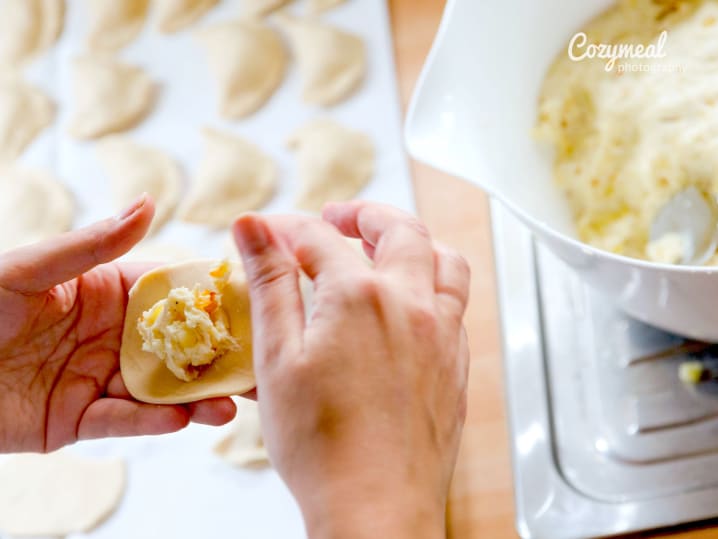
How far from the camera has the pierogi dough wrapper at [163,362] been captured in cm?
76

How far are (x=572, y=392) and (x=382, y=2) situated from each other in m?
0.66

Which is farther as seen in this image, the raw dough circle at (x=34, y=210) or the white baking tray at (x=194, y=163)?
the raw dough circle at (x=34, y=210)

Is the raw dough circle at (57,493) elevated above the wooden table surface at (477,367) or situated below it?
below

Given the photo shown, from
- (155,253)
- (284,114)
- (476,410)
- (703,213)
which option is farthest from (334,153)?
(703,213)

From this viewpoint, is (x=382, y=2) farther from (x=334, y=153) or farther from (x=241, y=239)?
(x=241, y=239)

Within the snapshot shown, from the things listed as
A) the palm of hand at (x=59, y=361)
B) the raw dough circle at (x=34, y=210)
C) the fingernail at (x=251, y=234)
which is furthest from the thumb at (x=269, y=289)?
the raw dough circle at (x=34, y=210)

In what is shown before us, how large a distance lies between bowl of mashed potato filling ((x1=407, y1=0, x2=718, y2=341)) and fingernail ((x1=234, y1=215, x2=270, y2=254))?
0.18 meters

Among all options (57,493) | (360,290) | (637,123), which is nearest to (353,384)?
(360,290)

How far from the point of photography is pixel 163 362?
781 millimetres

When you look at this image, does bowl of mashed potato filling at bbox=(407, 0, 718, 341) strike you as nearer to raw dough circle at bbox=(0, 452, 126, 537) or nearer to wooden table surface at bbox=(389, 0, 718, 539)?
wooden table surface at bbox=(389, 0, 718, 539)

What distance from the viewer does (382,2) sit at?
3.95 ft

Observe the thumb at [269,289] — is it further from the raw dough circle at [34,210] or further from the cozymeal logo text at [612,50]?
the raw dough circle at [34,210]

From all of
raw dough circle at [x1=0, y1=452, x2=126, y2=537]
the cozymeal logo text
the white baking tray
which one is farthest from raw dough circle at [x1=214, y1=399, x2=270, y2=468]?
the cozymeal logo text

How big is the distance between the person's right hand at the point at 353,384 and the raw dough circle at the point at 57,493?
48 centimetres
